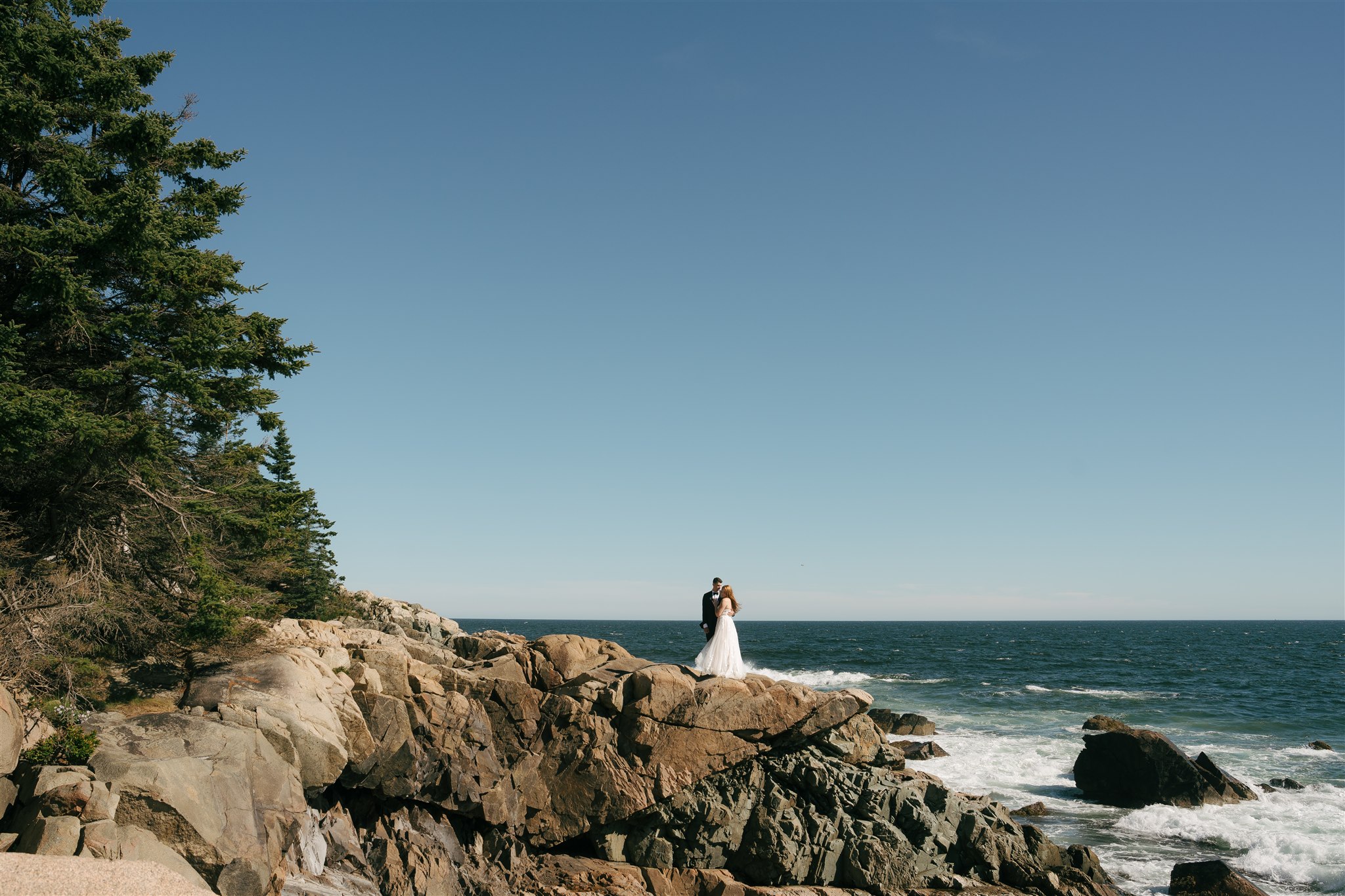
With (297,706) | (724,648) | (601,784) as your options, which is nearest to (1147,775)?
(724,648)

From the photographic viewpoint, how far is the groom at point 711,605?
67.7 feet

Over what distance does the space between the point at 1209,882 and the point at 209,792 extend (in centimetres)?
2162

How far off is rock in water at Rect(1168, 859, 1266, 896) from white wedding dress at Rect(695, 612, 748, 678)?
11533 mm

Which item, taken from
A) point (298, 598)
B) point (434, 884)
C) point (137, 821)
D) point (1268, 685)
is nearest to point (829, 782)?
point (434, 884)

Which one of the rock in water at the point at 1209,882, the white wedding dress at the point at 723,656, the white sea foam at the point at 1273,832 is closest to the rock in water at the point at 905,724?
the white sea foam at the point at 1273,832

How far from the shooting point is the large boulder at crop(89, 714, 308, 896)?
11.6 m

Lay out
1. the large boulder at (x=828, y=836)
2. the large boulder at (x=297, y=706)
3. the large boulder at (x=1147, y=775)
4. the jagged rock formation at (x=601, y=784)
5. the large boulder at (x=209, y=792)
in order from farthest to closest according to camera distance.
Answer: the large boulder at (x=1147, y=775) → the large boulder at (x=828, y=836) → the jagged rock formation at (x=601, y=784) → the large boulder at (x=297, y=706) → the large boulder at (x=209, y=792)

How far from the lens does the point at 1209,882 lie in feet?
66.0

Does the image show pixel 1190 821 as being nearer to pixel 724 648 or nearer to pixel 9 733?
pixel 724 648

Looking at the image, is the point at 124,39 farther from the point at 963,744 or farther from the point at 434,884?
the point at 963,744

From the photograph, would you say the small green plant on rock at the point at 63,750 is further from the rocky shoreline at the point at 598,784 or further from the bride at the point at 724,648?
the bride at the point at 724,648

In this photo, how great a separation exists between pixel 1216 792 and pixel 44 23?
1466 inches

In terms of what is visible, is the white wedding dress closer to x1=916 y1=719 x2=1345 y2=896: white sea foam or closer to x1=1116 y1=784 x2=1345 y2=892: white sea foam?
x1=916 y1=719 x2=1345 y2=896: white sea foam

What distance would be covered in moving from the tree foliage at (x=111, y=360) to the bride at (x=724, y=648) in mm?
10286
